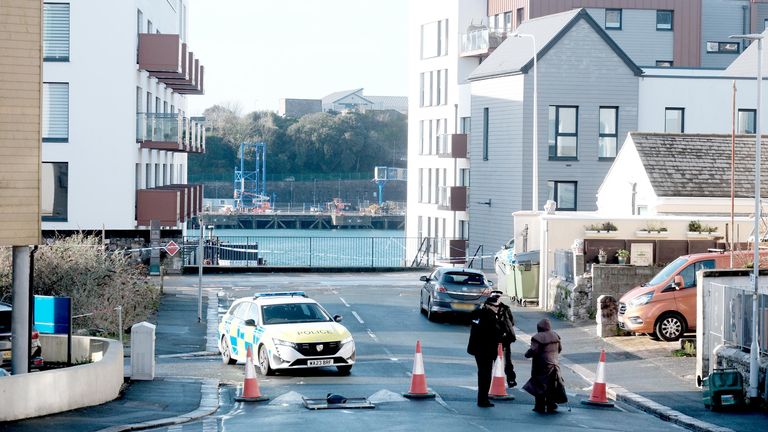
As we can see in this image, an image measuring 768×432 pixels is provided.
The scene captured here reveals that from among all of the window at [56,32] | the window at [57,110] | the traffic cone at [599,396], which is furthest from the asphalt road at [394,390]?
the window at [56,32]

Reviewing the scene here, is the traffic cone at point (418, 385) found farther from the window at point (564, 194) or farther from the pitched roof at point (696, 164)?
the window at point (564, 194)

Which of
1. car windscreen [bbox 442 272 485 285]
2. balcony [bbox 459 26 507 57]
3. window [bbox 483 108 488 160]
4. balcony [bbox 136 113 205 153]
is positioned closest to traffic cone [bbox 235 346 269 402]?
car windscreen [bbox 442 272 485 285]

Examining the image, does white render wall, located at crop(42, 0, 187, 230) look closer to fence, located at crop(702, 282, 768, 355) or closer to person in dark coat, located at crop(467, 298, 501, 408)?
fence, located at crop(702, 282, 768, 355)

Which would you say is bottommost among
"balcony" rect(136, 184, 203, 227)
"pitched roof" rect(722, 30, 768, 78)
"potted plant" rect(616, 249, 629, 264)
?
"potted plant" rect(616, 249, 629, 264)

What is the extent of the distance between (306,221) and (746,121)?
9030cm

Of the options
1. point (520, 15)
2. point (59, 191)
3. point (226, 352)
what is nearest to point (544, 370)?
point (226, 352)

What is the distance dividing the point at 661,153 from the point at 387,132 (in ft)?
357

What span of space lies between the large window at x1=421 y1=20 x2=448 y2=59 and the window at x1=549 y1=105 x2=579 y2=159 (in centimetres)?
1845

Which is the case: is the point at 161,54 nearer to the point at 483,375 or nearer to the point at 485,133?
→ the point at 485,133

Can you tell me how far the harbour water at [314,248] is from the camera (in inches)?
2657

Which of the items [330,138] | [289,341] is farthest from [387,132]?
[289,341]

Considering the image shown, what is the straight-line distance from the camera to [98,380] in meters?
19.3

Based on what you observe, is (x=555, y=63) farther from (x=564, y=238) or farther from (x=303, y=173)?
(x=303, y=173)

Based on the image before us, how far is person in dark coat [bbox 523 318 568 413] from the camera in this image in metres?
19.0
